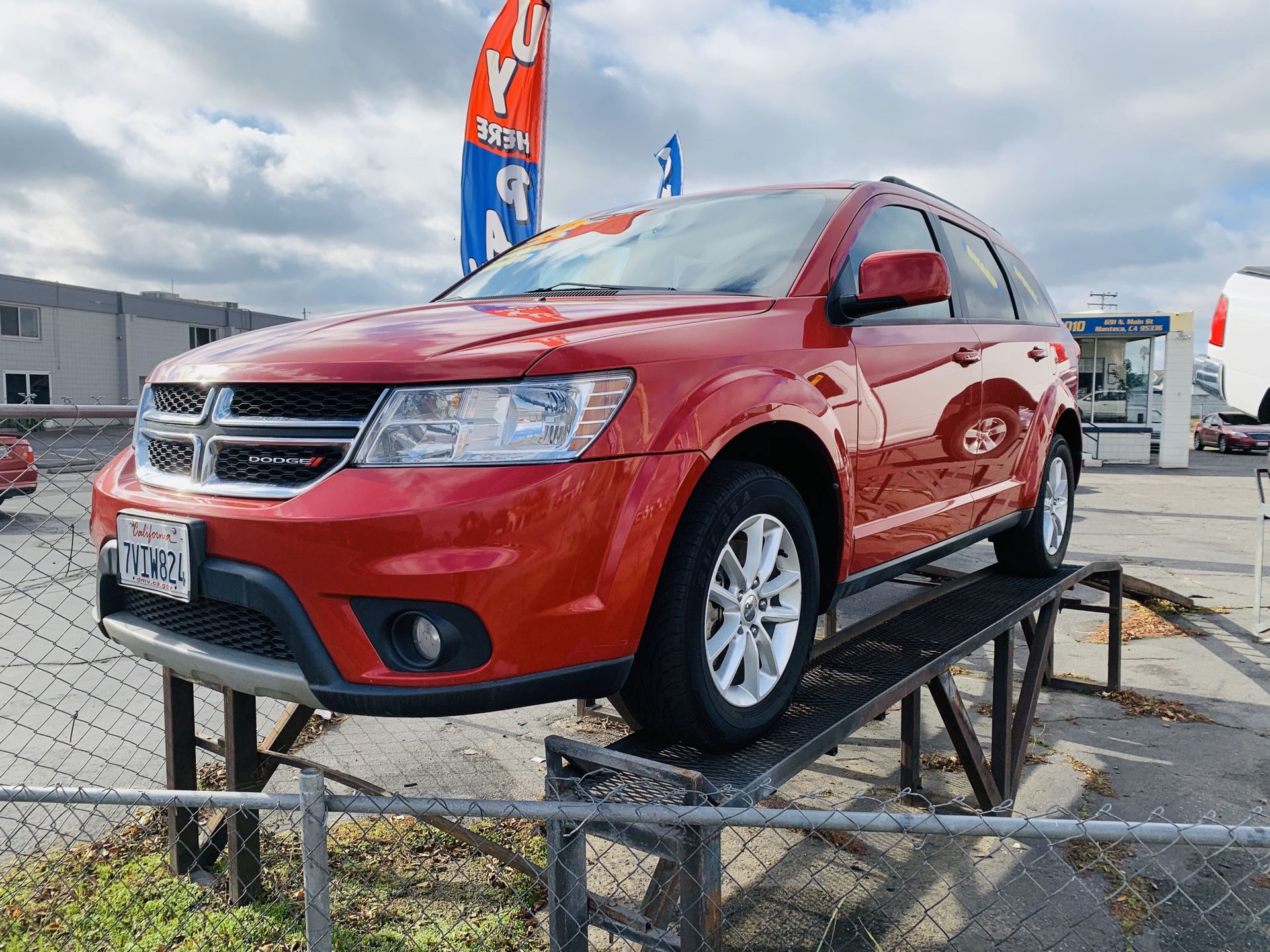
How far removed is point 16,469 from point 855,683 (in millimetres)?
3223

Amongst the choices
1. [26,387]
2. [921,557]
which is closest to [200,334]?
[26,387]

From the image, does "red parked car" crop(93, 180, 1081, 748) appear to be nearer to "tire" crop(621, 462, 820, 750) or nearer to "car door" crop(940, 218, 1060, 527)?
"tire" crop(621, 462, 820, 750)

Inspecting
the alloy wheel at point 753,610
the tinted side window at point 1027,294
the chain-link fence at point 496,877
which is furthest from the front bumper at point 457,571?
the tinted side window at point 1027,294

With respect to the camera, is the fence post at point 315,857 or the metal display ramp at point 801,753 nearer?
the fence post at point 315,857

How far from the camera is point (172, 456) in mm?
2367

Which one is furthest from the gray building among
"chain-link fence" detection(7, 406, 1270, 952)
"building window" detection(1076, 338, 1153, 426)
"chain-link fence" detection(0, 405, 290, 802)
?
"chain-link fence" detection(7, 406, 1270, 952)

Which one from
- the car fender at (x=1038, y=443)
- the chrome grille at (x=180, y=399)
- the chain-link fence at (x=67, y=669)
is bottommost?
the chain-link fence at (x=67, y=669)

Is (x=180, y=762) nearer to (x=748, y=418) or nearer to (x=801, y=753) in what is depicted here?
(x=801, y=753)

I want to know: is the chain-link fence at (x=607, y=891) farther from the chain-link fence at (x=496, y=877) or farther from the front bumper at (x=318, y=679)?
the front bumper at (x=318, y=679)

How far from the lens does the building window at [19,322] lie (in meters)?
31.7

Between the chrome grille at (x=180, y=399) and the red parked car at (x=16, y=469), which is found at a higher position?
the chrome grille at (x=180, y=399)

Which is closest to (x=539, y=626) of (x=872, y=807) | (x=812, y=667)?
(x=812, y=667)

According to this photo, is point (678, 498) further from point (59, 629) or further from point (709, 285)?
point (59, 629)

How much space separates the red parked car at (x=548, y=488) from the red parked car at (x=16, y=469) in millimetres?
1265
